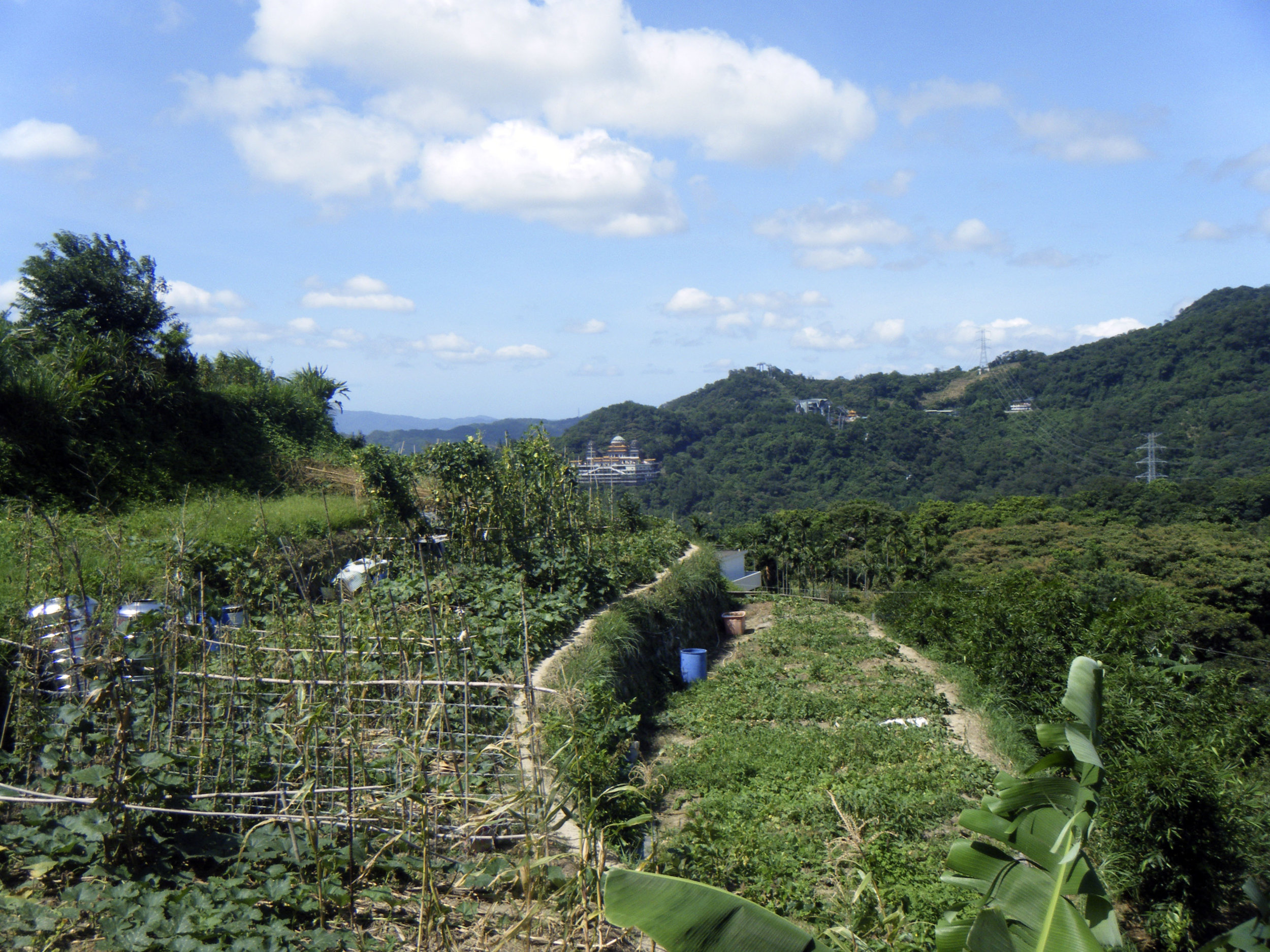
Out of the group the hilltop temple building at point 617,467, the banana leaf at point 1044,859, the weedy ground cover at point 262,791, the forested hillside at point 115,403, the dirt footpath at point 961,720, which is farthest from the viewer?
the hilltop temple building at point 617,467

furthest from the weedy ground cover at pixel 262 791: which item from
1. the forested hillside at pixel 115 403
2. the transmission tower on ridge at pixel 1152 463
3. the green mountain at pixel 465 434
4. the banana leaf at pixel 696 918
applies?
the transmission tower on ridge at pixel 1152 463

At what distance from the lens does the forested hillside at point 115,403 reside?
28.5ft

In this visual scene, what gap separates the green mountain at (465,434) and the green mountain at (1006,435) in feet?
18.0

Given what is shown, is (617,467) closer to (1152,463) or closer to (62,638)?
(62,638)

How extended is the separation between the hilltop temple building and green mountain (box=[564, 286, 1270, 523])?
1636mm

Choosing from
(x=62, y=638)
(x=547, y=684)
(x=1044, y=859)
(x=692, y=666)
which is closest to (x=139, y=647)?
(x=62, y=638)

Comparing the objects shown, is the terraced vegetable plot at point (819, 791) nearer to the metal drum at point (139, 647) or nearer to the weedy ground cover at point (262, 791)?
the weedy ground cover at point (262, 791)

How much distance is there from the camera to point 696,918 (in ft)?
5.19

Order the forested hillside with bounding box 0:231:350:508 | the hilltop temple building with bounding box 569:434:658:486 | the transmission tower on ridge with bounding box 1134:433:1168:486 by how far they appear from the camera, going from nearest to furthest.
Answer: the forested hillside with bounding box 0:231:350:508 → the hilltop temple building with bounding box 569:434:658:486 → the transmission tower on ridge with bounding box 1134:433:1168:486

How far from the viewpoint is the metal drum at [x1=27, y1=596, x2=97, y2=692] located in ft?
10.8

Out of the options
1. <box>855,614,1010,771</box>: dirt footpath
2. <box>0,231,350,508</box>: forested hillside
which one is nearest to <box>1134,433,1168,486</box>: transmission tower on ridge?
<box>855,614,1010,771</box>: dirt footpath

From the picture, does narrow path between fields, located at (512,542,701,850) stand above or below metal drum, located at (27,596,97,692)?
below

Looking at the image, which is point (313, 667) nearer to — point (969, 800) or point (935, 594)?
point (969, 800)

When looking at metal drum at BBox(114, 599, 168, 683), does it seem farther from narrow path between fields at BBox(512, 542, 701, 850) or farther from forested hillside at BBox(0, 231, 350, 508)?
forested hillside at BBox(0, 231, 350, 508)
